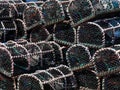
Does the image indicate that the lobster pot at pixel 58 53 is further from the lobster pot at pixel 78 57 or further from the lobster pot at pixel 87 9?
the lobster pot at pixel 87 9

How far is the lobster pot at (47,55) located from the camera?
547 cm

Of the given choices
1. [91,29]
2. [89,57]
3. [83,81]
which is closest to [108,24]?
[91,29]

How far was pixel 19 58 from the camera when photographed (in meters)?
5.15

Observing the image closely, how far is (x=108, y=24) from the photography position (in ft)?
16.9

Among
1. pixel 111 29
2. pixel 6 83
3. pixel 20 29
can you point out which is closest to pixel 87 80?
pixel 111 29

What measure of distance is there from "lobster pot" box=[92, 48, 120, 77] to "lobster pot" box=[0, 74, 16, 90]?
1344mm

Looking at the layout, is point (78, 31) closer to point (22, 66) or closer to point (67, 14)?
point (67, 14)

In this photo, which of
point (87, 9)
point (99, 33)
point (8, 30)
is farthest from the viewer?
point (8, 30)

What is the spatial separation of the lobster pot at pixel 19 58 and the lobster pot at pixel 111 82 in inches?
50.8

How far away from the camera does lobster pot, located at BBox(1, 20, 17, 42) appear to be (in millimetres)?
6148

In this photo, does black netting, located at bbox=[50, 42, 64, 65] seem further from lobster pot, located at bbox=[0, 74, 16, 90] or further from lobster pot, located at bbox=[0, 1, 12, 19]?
lobster pot, located at bbox=[0, 1, 12, 19]

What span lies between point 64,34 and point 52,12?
0.44 m

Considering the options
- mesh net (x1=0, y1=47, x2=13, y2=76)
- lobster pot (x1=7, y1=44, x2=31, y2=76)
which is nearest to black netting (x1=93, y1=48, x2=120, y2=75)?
lobster pot (x1=7, y1=44, x2=31, y2=76)

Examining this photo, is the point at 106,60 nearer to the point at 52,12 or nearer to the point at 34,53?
the point at 34,53
